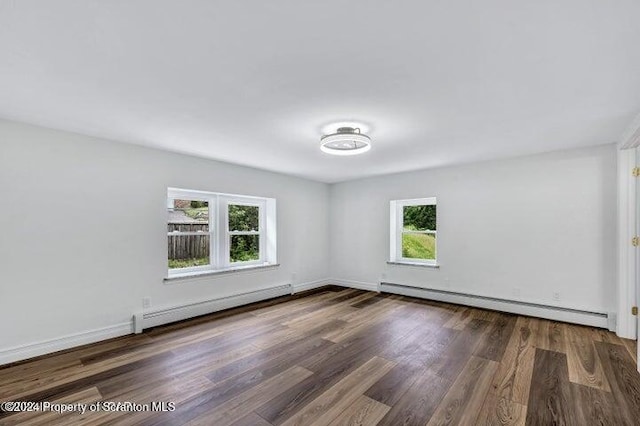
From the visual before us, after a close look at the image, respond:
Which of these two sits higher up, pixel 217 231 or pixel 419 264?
pixel 217 231

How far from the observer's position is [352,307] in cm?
446

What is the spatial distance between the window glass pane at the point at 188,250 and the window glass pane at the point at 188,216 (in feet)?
0.39

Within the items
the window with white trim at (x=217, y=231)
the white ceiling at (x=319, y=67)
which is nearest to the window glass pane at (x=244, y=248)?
the window with white trim at (x=217, y=231)

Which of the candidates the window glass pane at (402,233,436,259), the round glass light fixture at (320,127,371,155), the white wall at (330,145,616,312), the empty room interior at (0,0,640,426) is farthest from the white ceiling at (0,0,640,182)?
the window glass pane at (402,233,436,259)

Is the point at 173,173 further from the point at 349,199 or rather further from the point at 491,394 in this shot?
the point at 491,394

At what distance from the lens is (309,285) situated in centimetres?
571

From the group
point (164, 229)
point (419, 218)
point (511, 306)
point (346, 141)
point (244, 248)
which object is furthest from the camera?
point (419, 218)

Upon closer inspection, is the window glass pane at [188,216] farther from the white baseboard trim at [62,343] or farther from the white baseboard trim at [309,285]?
the white baseboard trim at [309,285]

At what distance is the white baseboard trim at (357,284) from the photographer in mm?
5507

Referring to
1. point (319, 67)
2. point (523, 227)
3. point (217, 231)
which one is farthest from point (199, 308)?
point (523, 227)

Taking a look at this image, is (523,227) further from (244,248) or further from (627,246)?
(244,248)

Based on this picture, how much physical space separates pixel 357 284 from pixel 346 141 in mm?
3596

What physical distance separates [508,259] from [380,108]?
10.3 ft

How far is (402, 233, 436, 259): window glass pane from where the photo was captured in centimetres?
504
